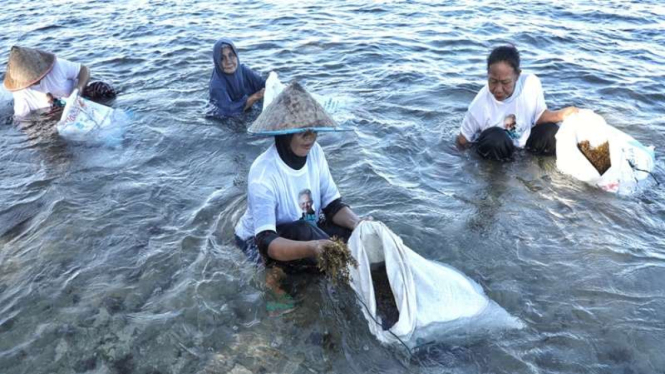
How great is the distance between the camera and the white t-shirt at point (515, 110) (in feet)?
15.7

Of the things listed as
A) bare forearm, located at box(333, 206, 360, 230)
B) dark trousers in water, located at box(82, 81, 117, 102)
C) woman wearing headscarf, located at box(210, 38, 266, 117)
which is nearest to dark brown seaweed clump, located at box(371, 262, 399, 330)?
bare forearm, located at box(333, 206, 360, 230)

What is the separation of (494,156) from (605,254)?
59.1 inches

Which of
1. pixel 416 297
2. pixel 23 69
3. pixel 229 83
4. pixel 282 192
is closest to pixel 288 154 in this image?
pixel 282 192

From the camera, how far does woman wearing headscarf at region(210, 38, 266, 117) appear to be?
6.06 m

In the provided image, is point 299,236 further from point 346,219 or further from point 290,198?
point 346,219

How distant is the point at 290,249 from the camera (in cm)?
297

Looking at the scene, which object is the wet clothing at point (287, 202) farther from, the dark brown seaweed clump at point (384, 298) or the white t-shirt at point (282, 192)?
the dark brown seaweed clump at point (384, 298)

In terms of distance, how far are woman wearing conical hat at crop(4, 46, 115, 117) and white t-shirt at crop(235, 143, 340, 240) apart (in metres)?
3.72

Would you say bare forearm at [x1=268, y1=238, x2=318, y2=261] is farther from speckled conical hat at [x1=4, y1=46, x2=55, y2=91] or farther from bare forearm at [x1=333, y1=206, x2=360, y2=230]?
speckled conical hat at [x1=4, y1=46, x2=55, y2=91]

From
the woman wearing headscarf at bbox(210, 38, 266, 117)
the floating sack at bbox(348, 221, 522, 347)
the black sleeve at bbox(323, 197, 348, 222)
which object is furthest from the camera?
the woman wearing headscarf at bbox(210, 38, 266, 117)

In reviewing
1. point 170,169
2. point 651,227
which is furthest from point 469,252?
point 170,169

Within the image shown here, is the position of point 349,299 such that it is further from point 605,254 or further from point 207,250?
point 605,254

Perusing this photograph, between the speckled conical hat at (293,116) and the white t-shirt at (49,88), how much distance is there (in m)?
4.28

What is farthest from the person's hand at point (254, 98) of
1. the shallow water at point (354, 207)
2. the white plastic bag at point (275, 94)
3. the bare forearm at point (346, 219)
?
the bare forearm at point (346, 219)
